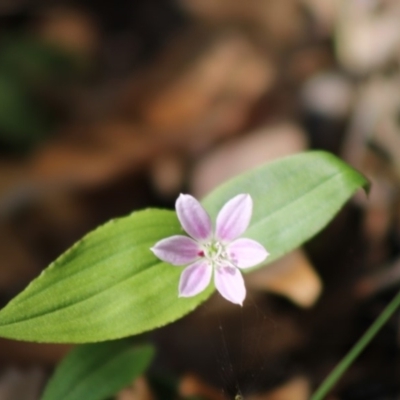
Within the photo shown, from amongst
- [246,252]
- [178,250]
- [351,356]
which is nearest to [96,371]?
[178,250]

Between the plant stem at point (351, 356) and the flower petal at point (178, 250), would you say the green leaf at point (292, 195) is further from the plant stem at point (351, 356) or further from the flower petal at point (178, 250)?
the plant stem at point (351, 356)

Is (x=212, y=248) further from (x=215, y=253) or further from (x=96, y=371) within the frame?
(x=96, y=371)

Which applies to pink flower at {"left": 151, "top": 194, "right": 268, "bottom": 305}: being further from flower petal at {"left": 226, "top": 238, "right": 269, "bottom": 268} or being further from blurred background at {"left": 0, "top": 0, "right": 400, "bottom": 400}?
blurred background at {"left": 0, "top": 0, "right": 400, "bottom": 400}

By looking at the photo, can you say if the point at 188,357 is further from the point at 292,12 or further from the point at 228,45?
the point at 292,12

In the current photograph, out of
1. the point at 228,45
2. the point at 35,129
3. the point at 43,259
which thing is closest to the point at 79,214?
the point at 43,259

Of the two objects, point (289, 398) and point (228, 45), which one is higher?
point (228, 45)

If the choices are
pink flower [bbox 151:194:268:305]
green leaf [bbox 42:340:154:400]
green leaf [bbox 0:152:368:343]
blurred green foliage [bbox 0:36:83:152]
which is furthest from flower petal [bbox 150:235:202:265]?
blurred green foliage [bbox 0:36:83:152]

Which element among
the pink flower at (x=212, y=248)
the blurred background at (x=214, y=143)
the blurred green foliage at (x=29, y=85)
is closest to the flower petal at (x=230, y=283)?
the pink flower at (x=212, y=248)

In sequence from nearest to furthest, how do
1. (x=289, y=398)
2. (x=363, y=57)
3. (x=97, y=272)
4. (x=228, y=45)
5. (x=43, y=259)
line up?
1. (x=97, y=272)
2. (x=289, y=398)
3. (x=43, y=259)
4. (x=363, y=57)
5. (x=228, y=45)
